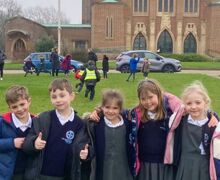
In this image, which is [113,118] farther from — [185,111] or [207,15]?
[207,15]

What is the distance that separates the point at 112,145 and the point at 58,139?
0.57 m

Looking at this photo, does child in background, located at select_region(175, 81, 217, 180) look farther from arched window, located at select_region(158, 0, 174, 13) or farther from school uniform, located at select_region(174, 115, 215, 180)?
arched window, located at select_region(158, 0, 174, 13)

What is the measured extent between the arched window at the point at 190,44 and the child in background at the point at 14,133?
4875 centimetres

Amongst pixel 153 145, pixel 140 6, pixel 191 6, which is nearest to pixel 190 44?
pixel 191 6

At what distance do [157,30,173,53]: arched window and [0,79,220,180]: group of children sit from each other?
47.6 meters

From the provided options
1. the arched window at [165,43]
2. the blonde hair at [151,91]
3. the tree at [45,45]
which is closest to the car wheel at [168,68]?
the tree at [45,45]

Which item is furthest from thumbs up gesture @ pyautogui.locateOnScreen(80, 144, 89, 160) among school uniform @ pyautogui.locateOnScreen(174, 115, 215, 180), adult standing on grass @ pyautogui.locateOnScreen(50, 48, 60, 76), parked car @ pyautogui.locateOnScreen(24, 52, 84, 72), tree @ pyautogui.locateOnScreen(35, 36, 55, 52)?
tree @ pyautogui.locateOnScreen(35, 36, 55, 52)

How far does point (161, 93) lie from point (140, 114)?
31 centimetres

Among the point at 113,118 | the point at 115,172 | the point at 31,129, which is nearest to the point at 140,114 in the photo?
the point at 113,118

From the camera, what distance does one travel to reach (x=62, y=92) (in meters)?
4.63

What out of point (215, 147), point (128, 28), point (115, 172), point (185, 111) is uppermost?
point (128, 28)

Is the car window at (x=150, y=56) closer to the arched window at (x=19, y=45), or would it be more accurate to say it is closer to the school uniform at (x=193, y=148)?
the arched window at (x=19, y=45)

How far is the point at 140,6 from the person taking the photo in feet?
172

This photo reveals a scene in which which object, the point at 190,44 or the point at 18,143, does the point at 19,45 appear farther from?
the point at 18,143
